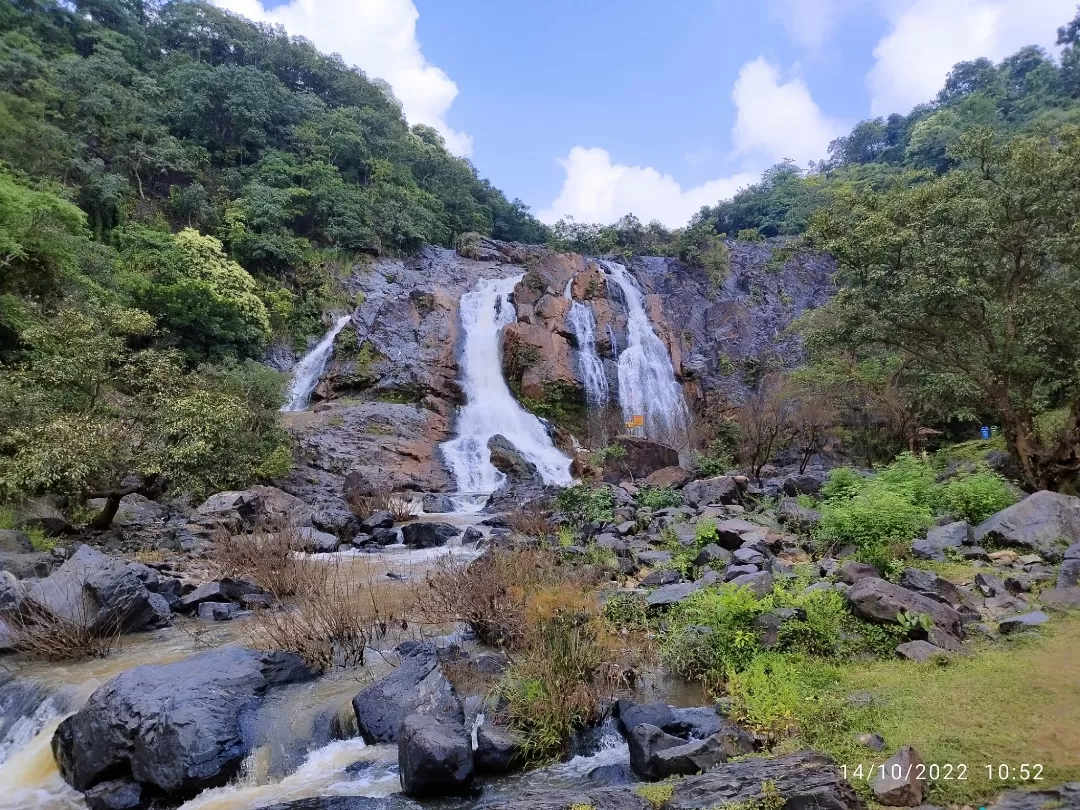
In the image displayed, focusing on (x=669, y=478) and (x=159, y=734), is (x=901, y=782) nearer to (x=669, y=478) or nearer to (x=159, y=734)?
(x=159, y=734)

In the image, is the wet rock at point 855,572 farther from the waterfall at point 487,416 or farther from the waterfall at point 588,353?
the waterfall at point 588,353

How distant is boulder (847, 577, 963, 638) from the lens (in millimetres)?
5172

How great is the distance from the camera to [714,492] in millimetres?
13758

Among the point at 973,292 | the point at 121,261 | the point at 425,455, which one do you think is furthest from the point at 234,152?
the point at 973,292

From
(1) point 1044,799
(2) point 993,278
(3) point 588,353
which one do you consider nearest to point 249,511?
(1) point 1044,799

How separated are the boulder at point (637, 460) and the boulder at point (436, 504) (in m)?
4.74

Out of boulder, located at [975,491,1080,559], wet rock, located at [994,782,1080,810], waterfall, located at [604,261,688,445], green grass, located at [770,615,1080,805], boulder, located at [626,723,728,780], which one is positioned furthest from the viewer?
waterfall, located at [604,261,688,445]

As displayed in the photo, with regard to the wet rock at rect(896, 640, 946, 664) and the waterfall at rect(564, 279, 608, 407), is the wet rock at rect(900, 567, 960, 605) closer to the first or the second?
the wet rock at rect(896, 640, 946, 664)

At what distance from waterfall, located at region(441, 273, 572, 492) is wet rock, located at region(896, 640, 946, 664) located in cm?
1514

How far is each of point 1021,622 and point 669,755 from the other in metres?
3.45

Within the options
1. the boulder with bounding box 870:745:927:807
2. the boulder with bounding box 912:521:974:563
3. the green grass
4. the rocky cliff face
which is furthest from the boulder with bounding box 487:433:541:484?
the boulder with bounding box 870:745:927:807

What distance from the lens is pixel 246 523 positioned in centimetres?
1226

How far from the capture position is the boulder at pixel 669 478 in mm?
16453

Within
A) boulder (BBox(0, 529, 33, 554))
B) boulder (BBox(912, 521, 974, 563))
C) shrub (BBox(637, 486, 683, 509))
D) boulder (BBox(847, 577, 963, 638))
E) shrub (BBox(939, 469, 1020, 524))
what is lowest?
boulder (BBox(847, 577, 963, 638))
